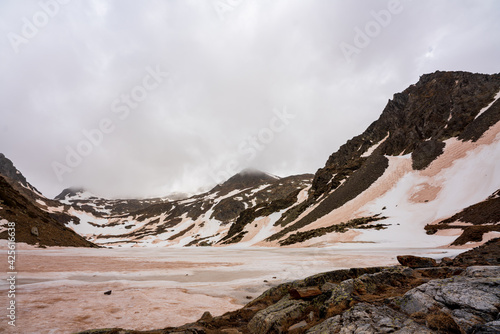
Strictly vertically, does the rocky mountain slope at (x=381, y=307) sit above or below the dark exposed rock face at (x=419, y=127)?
below

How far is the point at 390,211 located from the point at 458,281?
156 ft

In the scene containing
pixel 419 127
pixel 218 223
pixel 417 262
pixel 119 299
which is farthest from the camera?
pixel 218 223

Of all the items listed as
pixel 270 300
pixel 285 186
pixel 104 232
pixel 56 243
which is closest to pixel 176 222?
pixel 104 232

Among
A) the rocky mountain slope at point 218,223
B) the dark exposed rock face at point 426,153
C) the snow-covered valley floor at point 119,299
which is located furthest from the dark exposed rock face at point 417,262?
the rocky mountain slope at point 218,223

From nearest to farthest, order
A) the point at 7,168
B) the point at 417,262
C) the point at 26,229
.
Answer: the point at 417,262
the point at 26,229
the point at 7,168

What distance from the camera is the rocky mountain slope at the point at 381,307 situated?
3.42m

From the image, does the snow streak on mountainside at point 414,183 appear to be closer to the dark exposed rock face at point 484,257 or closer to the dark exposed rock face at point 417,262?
the dark exposed rock face at point 484,257

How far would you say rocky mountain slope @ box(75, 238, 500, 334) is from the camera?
342cm

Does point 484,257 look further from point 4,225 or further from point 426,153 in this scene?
point 426,153

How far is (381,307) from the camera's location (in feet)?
14.0

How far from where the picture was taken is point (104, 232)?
196 metres

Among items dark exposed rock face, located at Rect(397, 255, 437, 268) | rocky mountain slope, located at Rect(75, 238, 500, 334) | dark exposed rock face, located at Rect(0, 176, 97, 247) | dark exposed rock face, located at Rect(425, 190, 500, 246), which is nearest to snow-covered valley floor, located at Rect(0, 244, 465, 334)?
rocky mountain slope, located at Rect(75, 238, 500, 334)

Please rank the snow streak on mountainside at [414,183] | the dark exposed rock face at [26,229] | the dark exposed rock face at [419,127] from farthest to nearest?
the dark exposed rock face at [419,127] < the snow streak on mountainside at [414,183] < the dark exposed rock face at [26,229]

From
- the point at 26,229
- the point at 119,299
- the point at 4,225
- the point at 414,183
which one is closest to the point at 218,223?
the point at 414,183
